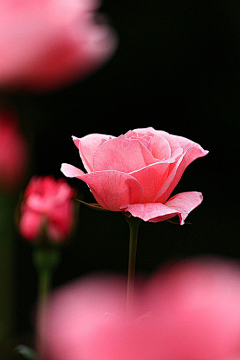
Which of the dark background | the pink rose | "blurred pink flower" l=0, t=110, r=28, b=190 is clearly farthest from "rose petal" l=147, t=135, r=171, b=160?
the dark background

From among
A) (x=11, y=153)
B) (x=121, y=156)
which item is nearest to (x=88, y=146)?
(x=121, y=156)

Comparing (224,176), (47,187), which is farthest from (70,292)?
(224,176)

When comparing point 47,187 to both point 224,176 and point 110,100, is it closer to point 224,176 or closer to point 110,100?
point 110,100

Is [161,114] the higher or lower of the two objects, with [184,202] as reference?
higher

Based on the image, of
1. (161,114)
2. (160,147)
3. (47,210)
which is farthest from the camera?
(161,114)

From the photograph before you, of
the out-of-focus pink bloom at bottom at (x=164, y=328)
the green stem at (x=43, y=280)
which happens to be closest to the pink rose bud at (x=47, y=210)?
the green stem at (x=43, y=280)

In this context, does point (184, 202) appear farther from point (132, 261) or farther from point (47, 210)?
point (47, 210)

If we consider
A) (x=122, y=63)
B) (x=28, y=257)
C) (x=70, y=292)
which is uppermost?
(x=122, y=63)

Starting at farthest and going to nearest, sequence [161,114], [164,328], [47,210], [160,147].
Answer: [161,114] → [47,210] → [160,147] → [164,328]
